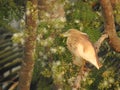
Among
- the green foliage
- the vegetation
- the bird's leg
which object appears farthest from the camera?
the green foliage

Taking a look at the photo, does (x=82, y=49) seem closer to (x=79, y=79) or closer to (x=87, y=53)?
(x=87, y=53)

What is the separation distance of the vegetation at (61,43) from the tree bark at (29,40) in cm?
2

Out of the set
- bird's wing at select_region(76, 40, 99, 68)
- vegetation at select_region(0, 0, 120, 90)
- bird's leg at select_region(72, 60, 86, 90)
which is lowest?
vegetation at select_region(0, 0, 120, 90)

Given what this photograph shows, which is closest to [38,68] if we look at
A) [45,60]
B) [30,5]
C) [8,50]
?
[45,60]

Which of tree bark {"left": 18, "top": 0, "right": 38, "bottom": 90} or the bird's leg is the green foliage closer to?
tree bark {"left": 18, "top": 0, "right": 38, "bottom": 90}

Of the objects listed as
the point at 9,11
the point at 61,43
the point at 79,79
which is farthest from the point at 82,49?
the point at 9,11

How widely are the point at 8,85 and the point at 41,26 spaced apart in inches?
33.2

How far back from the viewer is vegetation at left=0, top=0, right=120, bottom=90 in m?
2.31

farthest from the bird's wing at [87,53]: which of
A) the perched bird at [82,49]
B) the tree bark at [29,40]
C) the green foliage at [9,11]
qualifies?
the green foliage at [9,11]

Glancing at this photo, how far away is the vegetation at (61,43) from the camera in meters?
2.31

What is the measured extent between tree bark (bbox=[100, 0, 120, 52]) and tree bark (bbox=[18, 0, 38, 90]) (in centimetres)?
33

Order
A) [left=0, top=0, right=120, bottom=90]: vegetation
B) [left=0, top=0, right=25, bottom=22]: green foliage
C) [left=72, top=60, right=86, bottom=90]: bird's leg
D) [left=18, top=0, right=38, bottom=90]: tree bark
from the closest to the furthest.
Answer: [left=72, top=60, right=86, bottom=90]: bird's leg < [left=18, top=0, right=38, bottom=90]: tree bark < [left=0, top=0, right=120, bottom=90]: vegetation < [left=0, top=0, right=25, bottom=22]: green foliage

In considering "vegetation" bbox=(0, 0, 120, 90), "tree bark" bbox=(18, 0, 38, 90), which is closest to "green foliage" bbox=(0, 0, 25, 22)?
"vegetation" bbox=(0, 0, 120, 90)

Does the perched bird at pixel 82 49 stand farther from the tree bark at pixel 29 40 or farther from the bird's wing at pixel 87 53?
the tree bark at pixel 29 40
